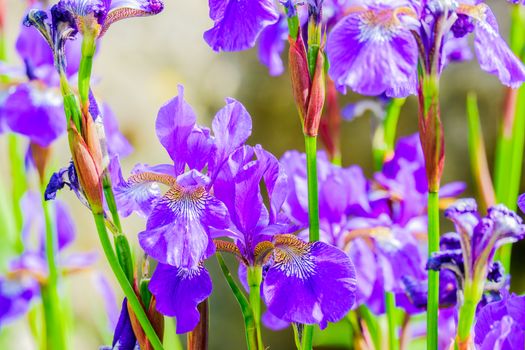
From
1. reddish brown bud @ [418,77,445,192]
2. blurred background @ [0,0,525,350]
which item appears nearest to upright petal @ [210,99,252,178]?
reddish brown bud @ [418,77,445,192]

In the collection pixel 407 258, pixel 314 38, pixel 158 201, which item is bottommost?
pixel 407 258

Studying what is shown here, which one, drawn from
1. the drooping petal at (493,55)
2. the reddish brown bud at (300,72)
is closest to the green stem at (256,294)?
the reddish brown bud at (300,72)

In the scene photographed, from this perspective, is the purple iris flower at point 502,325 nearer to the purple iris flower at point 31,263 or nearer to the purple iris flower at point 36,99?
the purple iris flower at point 36,99

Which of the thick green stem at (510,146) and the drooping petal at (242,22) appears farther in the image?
the thick green stem at (510,146)

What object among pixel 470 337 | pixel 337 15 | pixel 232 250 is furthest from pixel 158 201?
pixel 337 15

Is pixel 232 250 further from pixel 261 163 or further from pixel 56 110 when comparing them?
pixel 56 110

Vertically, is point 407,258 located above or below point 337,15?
below

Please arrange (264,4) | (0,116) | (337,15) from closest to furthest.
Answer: (264,4)
(337,15)
(0,116)
